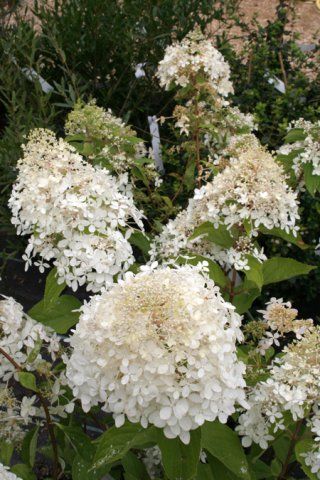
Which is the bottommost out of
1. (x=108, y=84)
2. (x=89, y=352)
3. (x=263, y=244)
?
(x=263, y=244)

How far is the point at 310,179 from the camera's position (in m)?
1.76

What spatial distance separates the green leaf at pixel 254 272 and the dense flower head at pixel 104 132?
1.66 ft

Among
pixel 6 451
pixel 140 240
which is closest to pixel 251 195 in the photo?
Answer: pixel 140 240

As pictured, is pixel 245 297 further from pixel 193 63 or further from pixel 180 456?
pixel 193 63

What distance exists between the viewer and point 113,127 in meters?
1.84

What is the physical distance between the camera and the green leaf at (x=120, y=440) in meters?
1.15

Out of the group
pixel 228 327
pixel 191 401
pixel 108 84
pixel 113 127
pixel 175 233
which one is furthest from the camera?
pixel 108 84

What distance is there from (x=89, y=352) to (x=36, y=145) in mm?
535

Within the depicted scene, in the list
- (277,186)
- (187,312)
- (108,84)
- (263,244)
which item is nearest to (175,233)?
(277,186)

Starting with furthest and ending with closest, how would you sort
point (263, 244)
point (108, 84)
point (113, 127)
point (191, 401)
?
point (108, 84) → point (263, 244) → point (113, 127) → point (191, 401)

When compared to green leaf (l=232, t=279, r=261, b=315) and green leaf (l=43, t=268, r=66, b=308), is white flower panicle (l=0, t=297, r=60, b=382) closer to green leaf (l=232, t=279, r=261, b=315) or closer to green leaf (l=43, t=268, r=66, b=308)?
green leaf (l=43, t=268, r=66, b=308)

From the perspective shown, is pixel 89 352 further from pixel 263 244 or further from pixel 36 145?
pixel 263 244

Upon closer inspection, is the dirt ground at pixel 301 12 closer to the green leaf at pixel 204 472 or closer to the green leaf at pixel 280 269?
the green leaf at pixel 280 269

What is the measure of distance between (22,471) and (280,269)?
0.73 metres
